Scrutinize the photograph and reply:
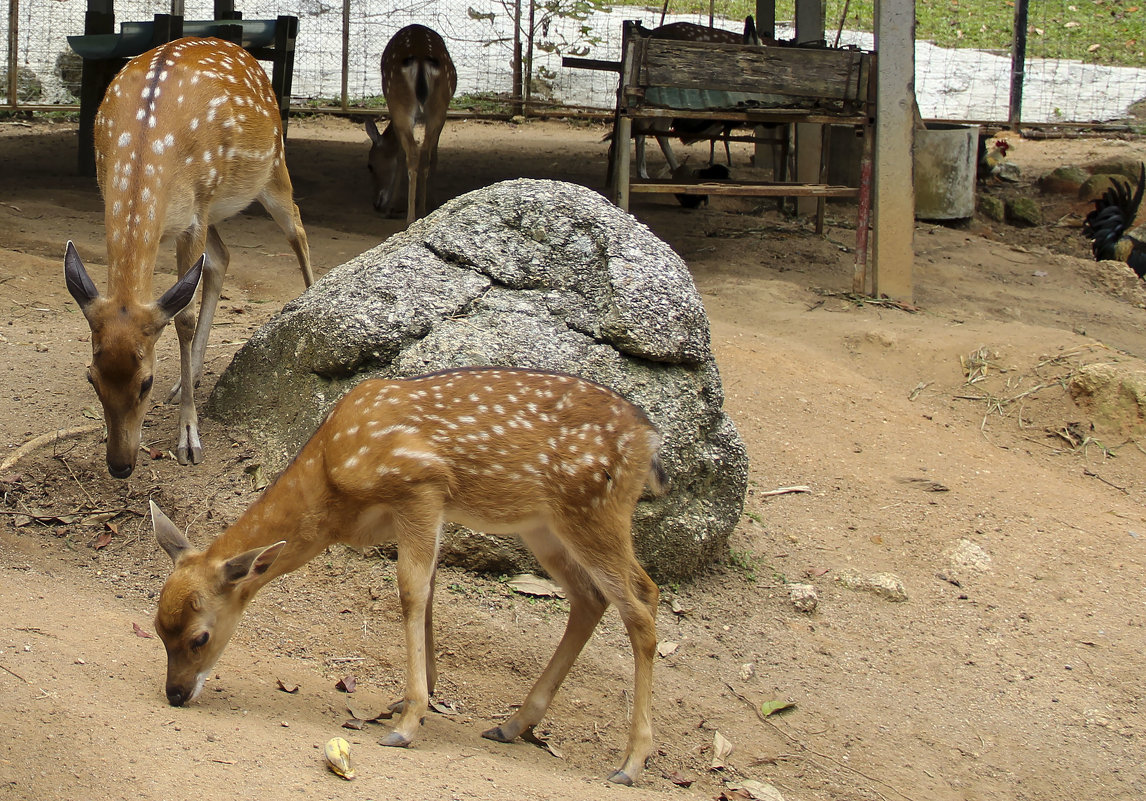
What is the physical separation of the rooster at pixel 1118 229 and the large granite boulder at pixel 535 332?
845 centimetres

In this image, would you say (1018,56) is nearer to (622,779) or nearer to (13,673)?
(622,779)

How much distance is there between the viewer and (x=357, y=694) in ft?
13.4

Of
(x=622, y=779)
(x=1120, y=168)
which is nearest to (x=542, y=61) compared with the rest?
(x=1120, y=168)

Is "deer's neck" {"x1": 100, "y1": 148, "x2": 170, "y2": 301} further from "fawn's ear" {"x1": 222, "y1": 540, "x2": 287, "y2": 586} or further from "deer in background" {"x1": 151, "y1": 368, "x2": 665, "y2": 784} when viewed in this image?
"fawn's ear" {"x1": 222, "y1": 540, "x2": 287, "y2": 586}

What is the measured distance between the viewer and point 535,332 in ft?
16.6

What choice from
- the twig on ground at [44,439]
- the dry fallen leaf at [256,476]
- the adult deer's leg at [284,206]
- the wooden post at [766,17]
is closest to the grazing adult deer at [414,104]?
the adult deer's leg at [284,206]

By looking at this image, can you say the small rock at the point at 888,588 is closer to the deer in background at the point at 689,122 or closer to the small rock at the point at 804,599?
the small rock at the point at 804,599

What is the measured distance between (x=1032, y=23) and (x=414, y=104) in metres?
13.8

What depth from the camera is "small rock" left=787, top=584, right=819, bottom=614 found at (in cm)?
514

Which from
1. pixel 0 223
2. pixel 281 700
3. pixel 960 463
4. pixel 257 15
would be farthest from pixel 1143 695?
pixel 257 15

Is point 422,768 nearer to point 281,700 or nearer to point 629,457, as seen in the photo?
point 281,700

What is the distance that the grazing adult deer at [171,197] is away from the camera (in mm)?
4762

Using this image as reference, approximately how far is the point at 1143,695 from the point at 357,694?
3.25m

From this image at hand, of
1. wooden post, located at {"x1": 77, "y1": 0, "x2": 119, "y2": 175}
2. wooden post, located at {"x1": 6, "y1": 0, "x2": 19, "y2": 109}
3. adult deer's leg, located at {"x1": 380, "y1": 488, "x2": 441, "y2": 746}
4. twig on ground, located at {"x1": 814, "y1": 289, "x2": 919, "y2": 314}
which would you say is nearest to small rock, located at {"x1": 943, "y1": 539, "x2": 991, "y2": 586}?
adult deer's leg, located at {"x1": 380, "y1": 488, "x2": 441, "y2": 746}
